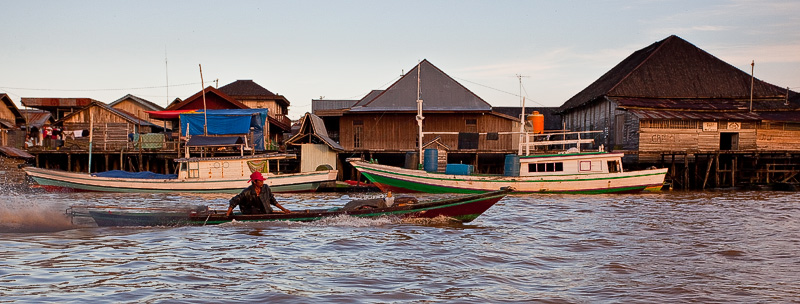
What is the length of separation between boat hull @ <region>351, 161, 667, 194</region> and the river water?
985 cm

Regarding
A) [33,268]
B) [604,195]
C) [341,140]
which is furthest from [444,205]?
[341,140]

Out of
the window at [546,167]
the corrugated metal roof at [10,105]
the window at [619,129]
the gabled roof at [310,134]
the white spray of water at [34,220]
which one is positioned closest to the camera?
the white spray of water at [34,220]

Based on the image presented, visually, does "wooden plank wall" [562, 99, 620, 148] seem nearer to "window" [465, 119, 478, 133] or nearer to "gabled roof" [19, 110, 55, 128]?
"window" [465, 119, 478, 133]

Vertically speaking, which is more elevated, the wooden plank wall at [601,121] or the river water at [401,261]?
the wooden plank wall at [601,121]

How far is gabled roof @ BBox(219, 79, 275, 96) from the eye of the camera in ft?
156

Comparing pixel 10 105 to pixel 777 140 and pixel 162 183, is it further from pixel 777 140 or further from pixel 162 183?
pixel 777 140

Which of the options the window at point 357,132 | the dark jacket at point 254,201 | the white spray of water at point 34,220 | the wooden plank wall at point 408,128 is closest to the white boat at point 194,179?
the window at point 357,132

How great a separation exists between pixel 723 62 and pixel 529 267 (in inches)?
1439

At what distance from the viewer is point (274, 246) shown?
11.7 metres

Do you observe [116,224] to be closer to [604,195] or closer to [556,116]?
[604,195]

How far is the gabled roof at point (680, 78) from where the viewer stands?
38.8 meters

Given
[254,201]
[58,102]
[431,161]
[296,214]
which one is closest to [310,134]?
[431,161]

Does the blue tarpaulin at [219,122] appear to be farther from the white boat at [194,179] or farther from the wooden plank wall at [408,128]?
the wooden plank wall at [408,128]

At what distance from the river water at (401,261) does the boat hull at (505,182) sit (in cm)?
985
